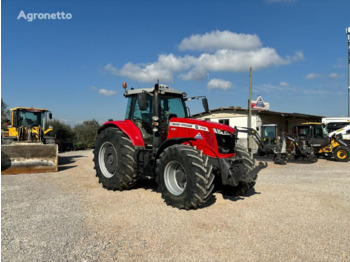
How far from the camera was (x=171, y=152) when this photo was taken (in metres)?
5.12

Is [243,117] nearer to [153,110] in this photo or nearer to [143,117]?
[143,117]

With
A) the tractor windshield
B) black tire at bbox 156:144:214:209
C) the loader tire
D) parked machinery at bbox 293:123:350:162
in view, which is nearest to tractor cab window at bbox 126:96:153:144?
black tire at bbox 156:144:214:209

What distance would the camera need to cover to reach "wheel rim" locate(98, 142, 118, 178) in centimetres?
669

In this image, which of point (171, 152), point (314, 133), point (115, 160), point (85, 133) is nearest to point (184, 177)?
point (171, 152)

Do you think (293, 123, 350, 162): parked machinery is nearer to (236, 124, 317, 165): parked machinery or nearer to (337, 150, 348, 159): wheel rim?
(337, 150, 348, 159): wheel rim

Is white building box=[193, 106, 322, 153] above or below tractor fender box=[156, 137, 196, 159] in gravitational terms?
above

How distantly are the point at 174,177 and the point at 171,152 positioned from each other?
0.54 m

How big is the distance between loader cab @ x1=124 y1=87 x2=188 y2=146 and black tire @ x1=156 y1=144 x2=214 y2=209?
0.95 m

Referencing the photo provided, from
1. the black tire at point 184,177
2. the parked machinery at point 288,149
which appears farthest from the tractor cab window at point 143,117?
the parked machinery at point 288,149

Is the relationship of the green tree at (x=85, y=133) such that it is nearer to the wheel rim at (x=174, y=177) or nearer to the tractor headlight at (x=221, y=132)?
the wheel rim at (x=174, y=177)

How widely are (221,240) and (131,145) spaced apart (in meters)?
3.26


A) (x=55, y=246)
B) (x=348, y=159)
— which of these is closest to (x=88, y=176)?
(x=55, y=246)

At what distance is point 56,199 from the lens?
5570 millimetres

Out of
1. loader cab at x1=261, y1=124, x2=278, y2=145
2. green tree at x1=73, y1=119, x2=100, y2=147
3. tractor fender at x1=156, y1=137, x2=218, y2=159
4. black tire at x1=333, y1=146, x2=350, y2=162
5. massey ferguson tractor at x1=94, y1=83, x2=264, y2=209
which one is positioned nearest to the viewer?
massey ferguson tractor at x1=94, y1=83, x2=264, y2=209
